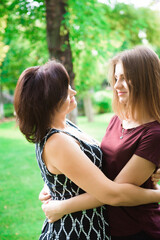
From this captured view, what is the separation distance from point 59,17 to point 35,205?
361 cm

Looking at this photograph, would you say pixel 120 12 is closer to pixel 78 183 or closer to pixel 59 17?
pixel 59 17

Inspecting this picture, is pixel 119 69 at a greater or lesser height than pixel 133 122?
greater

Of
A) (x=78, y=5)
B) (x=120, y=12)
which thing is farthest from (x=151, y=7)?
(x=78, y=5)

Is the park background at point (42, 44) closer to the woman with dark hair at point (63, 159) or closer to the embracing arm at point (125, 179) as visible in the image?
the woman with dark hair at point (63, 159)

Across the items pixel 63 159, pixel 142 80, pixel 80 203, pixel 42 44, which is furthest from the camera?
pixel 42 44

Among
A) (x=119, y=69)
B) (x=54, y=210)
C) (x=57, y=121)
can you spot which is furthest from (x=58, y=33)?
(x=54, y=210)

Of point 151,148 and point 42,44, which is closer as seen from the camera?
point 151,148

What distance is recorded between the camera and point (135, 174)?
169 cm

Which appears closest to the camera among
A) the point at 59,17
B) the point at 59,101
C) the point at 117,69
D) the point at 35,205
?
the point at 59,101

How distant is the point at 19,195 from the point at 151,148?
452cm

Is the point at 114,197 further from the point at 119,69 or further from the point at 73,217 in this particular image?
the point at 119,69

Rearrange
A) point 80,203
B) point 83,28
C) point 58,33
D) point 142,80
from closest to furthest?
point 80,203, point 142,80, point 58,33, point 83,28

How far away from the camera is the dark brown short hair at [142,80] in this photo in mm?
1855

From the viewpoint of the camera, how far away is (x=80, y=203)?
1753mm
